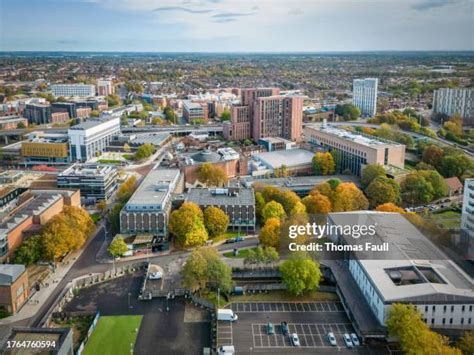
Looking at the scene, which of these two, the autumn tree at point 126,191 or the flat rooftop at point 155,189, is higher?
the flat rooftop at point 155,189

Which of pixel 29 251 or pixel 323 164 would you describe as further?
pixel 323 164

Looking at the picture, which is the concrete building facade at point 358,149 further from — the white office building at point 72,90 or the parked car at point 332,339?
the white office building at point 72,90

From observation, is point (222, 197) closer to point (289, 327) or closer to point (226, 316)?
point (226, 316)

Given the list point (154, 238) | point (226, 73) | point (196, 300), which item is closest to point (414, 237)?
point (196, 300)

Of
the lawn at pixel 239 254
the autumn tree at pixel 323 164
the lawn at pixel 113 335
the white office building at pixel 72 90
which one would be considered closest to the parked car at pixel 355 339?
the lawn at pixel 113 335

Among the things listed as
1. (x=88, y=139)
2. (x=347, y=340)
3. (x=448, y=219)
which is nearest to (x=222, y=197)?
(x=347, y=340)

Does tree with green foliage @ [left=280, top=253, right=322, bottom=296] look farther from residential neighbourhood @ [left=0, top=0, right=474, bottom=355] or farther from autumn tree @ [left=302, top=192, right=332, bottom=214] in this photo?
autumn tree @ [left=302, top=192, right=332, bottom=214]
